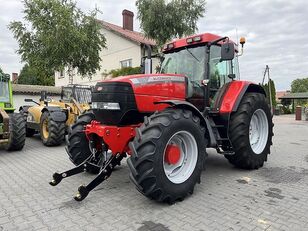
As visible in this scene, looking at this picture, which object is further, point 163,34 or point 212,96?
point 163,34

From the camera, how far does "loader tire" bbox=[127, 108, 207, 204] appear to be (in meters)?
3.62

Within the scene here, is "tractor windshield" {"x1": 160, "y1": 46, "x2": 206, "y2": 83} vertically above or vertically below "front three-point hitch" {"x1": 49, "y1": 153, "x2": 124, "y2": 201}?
above

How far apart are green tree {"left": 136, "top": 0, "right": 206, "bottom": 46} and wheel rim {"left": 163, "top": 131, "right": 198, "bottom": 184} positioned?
15.4 metres

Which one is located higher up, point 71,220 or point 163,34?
point 163,34

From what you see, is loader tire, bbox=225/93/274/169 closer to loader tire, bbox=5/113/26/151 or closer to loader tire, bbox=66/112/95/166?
loader tire, bbox=66/112/95/166

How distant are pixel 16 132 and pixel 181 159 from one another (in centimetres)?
522

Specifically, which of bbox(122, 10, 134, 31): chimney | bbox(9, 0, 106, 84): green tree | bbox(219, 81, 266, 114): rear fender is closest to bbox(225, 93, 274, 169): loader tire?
bbox(219, 81, 266, 114): rear fender

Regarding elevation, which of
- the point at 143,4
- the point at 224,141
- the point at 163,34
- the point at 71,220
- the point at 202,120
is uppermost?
the point at 143,4

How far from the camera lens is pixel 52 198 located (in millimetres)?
4160

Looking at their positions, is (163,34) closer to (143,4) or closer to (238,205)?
(143,4)

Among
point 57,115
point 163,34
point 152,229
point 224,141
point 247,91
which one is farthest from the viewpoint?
point 163,34

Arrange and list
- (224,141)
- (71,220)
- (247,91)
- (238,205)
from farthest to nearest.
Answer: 1. (247,91)
2. (224,141)
3. (238,205)
4. (71,220)

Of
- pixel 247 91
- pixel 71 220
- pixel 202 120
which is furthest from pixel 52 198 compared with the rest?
pixel 247 91

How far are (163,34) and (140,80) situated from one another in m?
15.3
